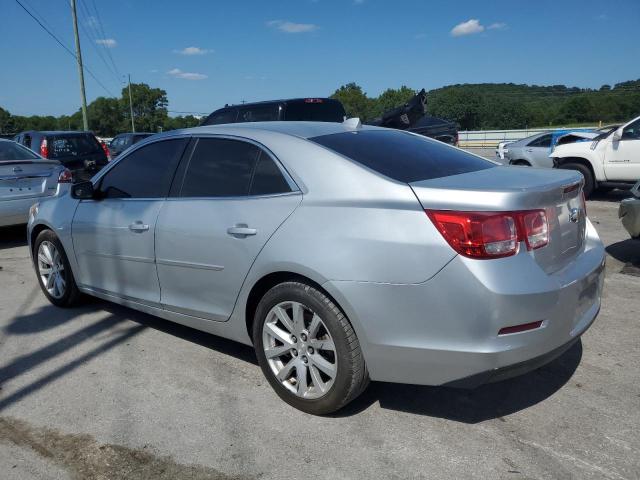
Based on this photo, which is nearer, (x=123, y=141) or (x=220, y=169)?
(x=220, y=169)

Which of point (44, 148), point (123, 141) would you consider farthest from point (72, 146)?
point (123, 141)

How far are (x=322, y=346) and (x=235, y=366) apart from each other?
42.7 inches

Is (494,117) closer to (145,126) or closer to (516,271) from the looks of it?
(145,126)

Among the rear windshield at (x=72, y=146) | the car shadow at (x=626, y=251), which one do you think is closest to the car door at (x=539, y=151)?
the car shadow at (x=626, y=251)

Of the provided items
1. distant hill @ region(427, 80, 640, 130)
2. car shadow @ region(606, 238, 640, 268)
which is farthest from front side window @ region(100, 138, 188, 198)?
distant hill @ region(427, 80, 640, 130)

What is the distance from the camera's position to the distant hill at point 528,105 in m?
57.6

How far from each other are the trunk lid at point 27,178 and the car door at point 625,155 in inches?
377

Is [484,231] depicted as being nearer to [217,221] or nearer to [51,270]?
[217,221]

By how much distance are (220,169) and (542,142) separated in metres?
12.6

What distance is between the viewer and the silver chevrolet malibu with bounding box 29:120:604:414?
2619 millimetres

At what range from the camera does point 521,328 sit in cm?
262

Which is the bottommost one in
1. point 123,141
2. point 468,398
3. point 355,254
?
point 468,398

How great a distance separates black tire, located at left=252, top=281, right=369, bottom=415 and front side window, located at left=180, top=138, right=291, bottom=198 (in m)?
0.60

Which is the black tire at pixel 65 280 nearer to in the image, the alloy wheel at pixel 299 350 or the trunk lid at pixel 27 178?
the alloy wheel at pixel 299 350
